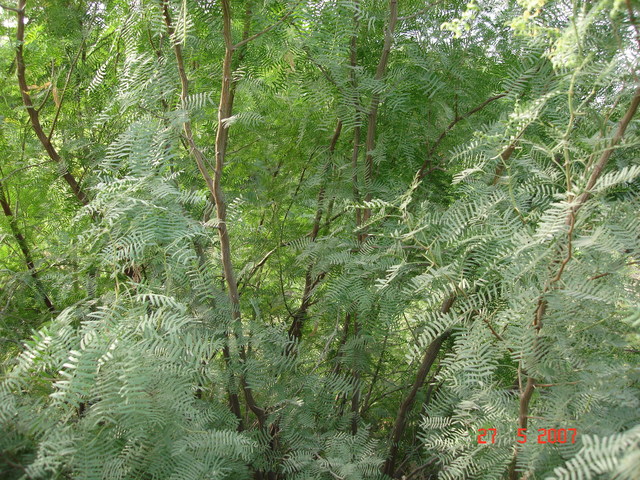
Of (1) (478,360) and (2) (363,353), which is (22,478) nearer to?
(1) (478,360)

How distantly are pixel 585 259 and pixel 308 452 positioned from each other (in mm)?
670

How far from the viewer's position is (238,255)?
1625 mm

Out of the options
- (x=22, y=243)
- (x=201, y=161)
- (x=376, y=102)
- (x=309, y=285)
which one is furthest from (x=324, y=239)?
(x=22, y=243)

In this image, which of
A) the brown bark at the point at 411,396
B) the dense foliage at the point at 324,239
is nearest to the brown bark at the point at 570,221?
the dense foliage at the point at 324,239

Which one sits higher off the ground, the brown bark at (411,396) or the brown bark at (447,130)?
the brown bark at (447,130)

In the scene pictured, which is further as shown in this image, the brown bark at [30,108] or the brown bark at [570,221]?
the brown bark at [30,108]

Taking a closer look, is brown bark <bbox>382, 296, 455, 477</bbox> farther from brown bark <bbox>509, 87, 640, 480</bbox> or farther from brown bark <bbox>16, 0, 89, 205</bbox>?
brown bark <bbox>16, 0, 89, 205</bbox>

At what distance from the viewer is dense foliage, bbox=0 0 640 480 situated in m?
0.66

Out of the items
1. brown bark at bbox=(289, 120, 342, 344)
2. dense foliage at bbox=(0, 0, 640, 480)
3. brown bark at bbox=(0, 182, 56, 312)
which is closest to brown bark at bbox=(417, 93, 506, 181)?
dense foliage at bbox=(0, 0, 640, 480)

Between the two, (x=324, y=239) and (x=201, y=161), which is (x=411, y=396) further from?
(x=201, y=161)
